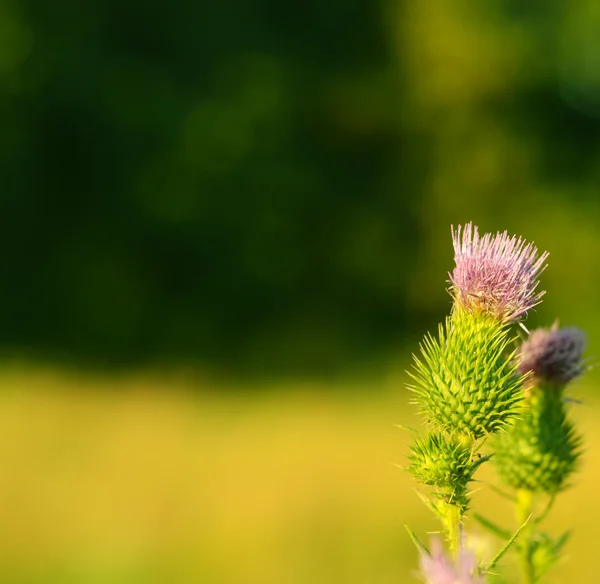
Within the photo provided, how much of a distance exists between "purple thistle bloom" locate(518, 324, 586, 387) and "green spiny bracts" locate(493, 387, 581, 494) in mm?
66

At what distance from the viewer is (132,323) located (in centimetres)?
1694

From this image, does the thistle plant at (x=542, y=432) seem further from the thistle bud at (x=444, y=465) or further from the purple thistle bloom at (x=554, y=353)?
the thistle bud at (x=444, y=465)

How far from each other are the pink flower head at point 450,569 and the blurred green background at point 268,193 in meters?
11.7

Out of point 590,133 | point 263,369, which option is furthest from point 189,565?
point 590,133

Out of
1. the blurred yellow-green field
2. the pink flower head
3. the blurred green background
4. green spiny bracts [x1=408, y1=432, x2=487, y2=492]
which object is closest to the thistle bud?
green spiny bracts [x1=408, y1=432, x2=487, y2=492]

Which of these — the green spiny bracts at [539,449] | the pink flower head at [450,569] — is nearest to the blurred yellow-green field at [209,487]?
the green spiny bracts at [539,449]

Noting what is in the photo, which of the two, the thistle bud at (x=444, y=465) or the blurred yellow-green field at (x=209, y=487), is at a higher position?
the blurred yellow-green field at (x=209, y=487)

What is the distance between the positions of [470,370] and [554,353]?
30cm

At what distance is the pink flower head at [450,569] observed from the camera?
0.91m

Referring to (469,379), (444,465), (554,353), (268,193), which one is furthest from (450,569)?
(268,193)

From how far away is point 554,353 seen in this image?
1820 mm

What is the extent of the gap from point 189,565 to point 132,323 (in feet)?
30.3

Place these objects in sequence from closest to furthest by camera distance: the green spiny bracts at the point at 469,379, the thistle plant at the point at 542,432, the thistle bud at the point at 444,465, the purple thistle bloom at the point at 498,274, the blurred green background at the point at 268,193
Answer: the thistle bud at the point at 444,465 < the green spiny bracts at the point at 469,379 < the purple thistle bloom at the point at 498,274 < the thistle plant at the point at 542,432 < the blurred green background at the point at 268,193

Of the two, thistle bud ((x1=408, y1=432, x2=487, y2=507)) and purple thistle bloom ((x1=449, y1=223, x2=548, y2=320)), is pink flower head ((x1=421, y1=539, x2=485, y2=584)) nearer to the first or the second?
thistle bud ((x1=408, y1=432, x2=487, y2=507))
